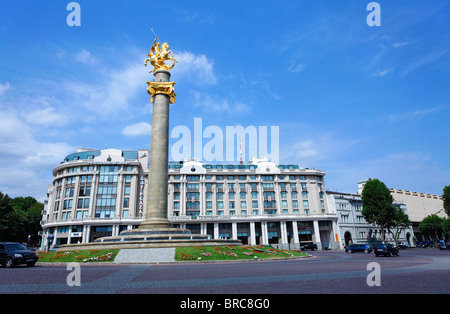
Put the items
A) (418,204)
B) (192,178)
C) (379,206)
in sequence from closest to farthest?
1. (379,206)
2. (192,178)
3. (418,204)

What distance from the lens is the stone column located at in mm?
35312

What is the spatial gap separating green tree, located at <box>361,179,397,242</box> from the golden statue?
57.9 metres

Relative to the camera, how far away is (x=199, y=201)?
7962cm

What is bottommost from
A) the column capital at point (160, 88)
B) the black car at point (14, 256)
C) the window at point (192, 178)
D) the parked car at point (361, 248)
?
the parked car at point (361, 248)

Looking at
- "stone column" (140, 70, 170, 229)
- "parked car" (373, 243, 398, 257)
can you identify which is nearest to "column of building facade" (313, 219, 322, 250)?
A: "parked car" (373, 243, 398, 257)

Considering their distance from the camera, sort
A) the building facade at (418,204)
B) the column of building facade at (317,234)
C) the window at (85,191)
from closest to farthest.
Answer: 1. the window at (85,191)
2. the column of building facade at (317,234)
3. the building facade at (418,204)

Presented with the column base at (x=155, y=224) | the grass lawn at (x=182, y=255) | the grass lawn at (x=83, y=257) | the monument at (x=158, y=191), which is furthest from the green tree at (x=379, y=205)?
the grass lawn at (x=83, y=257)

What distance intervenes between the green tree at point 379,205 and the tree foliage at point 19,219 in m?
89.0

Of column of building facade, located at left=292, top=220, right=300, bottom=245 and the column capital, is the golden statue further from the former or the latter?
column of building facade, located at left=292, top=220, right=300, bottom=245

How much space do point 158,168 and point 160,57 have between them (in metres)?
17.5

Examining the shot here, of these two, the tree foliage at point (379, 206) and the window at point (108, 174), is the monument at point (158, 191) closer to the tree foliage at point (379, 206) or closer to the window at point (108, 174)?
the window at point (108, 174)

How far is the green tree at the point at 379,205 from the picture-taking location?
68.5 m

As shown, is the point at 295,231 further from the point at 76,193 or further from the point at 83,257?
the point at 83,257

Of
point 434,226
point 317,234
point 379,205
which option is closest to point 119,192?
point 317,234
